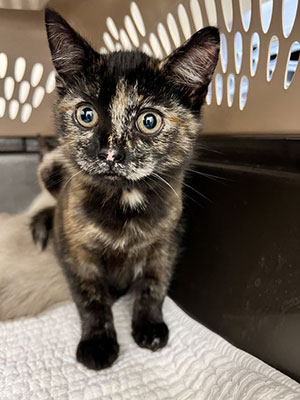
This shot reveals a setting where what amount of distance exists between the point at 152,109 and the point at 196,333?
1.56 feet

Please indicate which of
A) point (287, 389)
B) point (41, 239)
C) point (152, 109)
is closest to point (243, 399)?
point (287, 389)

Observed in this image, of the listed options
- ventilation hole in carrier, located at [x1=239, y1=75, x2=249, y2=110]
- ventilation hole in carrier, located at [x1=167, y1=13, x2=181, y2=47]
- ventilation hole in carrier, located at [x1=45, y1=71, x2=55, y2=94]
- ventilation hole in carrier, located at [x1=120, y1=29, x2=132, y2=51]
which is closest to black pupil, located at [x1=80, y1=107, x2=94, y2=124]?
ventilation hole in carrier, located at [x1=239, y1=75, x2=249, y2=110]

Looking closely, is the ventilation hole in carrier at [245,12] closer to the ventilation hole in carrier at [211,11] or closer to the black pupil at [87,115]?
the ventilation hole in carrier at [211,11]

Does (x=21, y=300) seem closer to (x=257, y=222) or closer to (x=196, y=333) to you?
(x=196, y=333)

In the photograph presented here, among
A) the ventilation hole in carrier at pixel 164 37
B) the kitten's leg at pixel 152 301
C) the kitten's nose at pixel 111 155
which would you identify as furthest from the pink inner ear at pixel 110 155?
the ventilation hole in carrier at pixel 164 37

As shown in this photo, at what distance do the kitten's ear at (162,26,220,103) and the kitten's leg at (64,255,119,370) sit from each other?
1.35 feet

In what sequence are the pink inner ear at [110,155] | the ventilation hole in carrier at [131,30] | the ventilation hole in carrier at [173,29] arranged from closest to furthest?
the pink inner ear at [110,155] < the ventilation hole in carrier at [173,29] < the ventilation hole in carrier at [131,30]

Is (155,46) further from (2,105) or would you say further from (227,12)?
(2,105)

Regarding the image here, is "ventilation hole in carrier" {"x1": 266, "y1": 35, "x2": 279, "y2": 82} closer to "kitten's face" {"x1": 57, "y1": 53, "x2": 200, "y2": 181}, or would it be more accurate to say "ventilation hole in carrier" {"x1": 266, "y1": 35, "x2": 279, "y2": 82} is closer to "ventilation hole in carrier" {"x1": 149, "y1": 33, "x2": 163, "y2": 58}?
"kitten's face" {"x1": 57, "y1": 53, "x2": 200, "y2": 181}

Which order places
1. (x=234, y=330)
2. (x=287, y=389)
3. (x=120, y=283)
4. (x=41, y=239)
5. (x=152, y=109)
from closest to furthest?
(x=287, y=389) < (x=152, y=109) < (x=234, y=330) < (x=120, y=283) < (x=41, y=239)

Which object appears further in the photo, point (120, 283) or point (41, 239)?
point (41, 239)

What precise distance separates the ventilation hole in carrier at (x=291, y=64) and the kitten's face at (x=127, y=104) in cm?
13

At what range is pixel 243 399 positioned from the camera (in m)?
0.67

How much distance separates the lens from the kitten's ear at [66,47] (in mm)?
767
